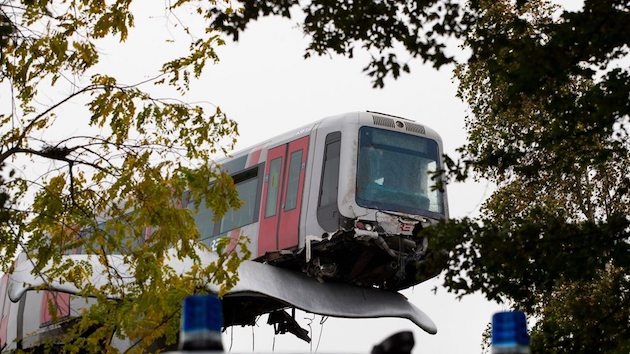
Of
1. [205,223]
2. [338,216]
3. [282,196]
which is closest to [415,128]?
[338,216]

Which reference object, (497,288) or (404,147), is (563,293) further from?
(497,288)

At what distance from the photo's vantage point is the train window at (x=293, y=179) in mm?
19250

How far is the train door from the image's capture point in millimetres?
19109

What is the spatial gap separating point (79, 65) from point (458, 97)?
12653mm


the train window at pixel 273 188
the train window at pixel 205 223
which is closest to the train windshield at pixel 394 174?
the train window at pixel 273 188

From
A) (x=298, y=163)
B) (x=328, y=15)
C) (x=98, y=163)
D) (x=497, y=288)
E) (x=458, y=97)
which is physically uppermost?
(x=458, y=97)

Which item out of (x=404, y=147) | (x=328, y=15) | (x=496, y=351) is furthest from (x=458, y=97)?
(x=496, y=351)

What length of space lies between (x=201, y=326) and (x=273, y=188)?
17440mm

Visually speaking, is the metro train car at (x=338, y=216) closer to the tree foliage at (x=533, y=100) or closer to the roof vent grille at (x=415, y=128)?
the roof vent grille at (x=415, y=128)

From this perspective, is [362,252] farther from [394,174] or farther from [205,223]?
[205,223]

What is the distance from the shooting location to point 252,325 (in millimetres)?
21047

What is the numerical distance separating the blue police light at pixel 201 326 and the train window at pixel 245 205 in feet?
57.7

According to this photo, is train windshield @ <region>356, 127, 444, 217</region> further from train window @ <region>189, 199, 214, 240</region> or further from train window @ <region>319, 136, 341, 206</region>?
train window @ <region>189, 199, 214, 240</region>

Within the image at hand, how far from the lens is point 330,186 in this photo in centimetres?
1903
